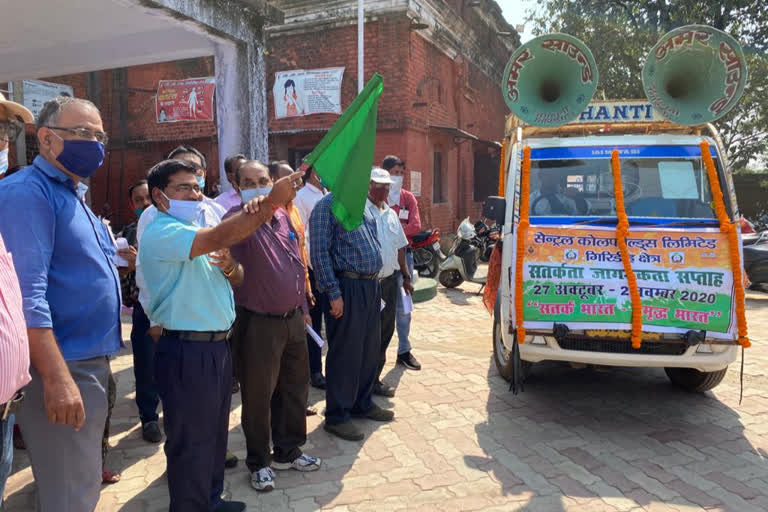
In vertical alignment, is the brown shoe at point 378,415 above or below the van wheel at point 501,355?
below

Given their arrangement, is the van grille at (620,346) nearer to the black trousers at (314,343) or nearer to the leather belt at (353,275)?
the leather belt at (353,275)

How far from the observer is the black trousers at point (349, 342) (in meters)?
3.76

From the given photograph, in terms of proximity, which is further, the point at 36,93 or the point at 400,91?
the point at 400,91

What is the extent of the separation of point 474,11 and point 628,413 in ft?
42.6

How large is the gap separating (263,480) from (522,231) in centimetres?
243

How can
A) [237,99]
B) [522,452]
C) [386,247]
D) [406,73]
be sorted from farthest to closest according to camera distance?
[406,73], [237,99], [386,247], [522,452]

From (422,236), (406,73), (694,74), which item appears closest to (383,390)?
(694,74)

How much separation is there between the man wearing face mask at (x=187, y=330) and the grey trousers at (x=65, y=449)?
42 centimetres

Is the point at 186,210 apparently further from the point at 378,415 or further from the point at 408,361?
the point at 408,361

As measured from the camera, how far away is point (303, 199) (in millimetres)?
4984

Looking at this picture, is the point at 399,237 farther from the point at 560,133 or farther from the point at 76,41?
the point at 76,41

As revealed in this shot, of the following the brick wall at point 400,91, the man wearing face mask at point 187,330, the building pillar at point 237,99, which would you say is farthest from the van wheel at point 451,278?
the man wearing face mask at point 187,330

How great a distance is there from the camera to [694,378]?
4555 millimetres

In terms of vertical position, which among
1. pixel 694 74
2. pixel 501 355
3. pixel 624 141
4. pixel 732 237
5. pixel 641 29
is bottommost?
pixel 501 355
